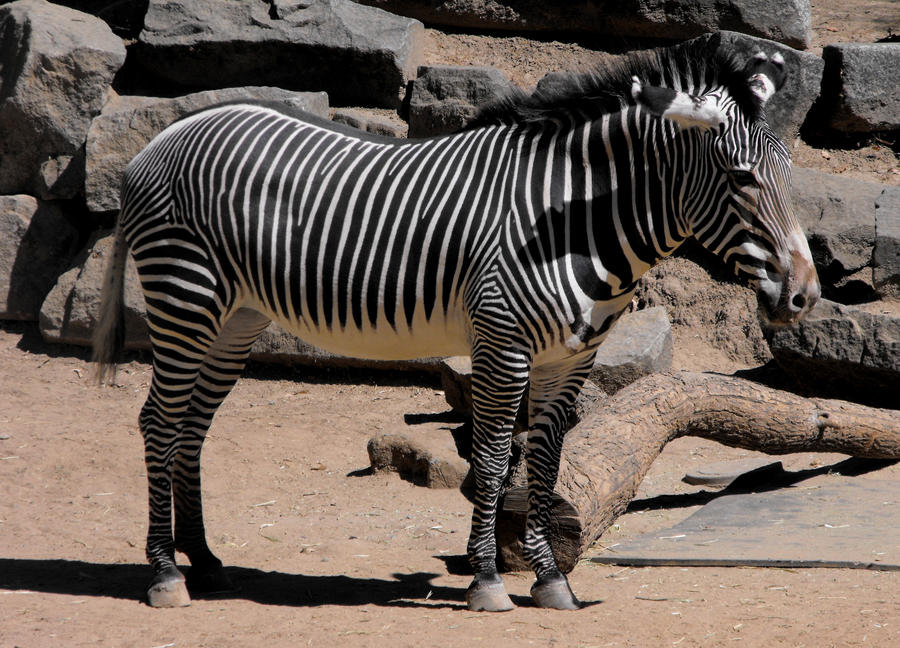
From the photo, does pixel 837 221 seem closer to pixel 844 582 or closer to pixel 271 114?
pixel 844 582

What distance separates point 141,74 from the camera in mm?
9703

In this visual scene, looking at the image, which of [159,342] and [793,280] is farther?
[159,342]

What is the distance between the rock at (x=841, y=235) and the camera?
309 inches

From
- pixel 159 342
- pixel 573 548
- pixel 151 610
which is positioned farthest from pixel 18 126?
pixel 573 548

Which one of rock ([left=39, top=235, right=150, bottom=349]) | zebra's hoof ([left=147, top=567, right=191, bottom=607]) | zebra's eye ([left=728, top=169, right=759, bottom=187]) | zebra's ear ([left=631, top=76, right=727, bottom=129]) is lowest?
rock ([left=39, top=235, right=150, bottom=349])

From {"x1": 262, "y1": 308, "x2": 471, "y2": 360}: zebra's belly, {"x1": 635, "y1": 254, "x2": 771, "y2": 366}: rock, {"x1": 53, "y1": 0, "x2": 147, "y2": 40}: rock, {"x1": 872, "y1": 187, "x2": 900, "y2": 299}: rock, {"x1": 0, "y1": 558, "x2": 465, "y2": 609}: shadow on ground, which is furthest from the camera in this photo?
{"x1": 53, "y1": 0, "x2": 147, "y2": 40}: rock

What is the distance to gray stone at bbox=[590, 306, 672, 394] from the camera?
6.77 metres

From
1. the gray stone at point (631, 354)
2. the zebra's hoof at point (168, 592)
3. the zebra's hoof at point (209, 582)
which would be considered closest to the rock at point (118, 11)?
the gray stone at point (631, 354)

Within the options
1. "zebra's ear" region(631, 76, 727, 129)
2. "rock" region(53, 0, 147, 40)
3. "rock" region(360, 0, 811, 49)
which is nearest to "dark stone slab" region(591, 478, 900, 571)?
"zebra's ear" region(631, 76, 727, 129)

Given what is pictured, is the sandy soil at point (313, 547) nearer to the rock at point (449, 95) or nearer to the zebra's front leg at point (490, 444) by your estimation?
the zebra's front leg at point (490, 444)

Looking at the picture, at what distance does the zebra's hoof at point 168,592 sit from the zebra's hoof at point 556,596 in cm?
163

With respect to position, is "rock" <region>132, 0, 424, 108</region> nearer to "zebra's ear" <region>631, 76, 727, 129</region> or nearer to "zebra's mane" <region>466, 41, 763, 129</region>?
"zebra's mane" <region>466, 41, 763, 129</region>

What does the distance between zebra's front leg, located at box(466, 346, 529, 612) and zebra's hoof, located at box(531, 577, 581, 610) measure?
0.14m

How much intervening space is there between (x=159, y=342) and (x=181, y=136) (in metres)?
1.03
